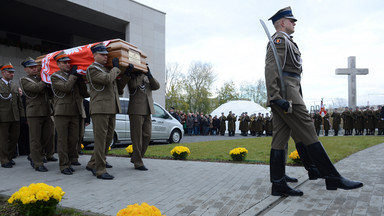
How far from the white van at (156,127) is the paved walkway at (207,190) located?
516 cm

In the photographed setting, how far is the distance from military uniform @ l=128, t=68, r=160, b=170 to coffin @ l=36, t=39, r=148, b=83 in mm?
251

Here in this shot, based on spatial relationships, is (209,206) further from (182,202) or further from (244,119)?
(244,119)

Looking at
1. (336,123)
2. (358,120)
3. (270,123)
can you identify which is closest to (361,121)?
(358,120)

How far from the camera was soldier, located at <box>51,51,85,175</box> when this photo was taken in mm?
5410

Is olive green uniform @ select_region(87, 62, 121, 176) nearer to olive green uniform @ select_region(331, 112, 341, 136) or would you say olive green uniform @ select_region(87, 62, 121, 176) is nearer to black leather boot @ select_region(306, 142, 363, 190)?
black leather boot @ select_region(306, 142, 363, 190)

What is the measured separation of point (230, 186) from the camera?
4285mm

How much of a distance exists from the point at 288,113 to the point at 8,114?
19.5 feet

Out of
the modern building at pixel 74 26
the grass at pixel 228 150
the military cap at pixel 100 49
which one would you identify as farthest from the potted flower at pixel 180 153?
the modern building at pixel 74 26

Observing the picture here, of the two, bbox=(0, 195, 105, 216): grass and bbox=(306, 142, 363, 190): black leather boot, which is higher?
bbox=(306, 142, 363, 190): black leather boot

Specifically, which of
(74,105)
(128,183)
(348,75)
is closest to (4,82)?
(74,105)

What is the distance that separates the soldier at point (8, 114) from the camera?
6.52 meters

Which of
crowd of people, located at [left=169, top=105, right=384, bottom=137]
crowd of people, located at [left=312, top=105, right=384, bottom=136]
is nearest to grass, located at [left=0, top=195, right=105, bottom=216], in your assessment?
crowd of people, located at [left=169, top=105, right=384, bottom=137]

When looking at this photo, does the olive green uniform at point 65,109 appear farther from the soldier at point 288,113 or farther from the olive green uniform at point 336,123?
the olive green uniform at point 336,123

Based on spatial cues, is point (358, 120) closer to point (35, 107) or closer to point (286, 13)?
point (286, 13)
